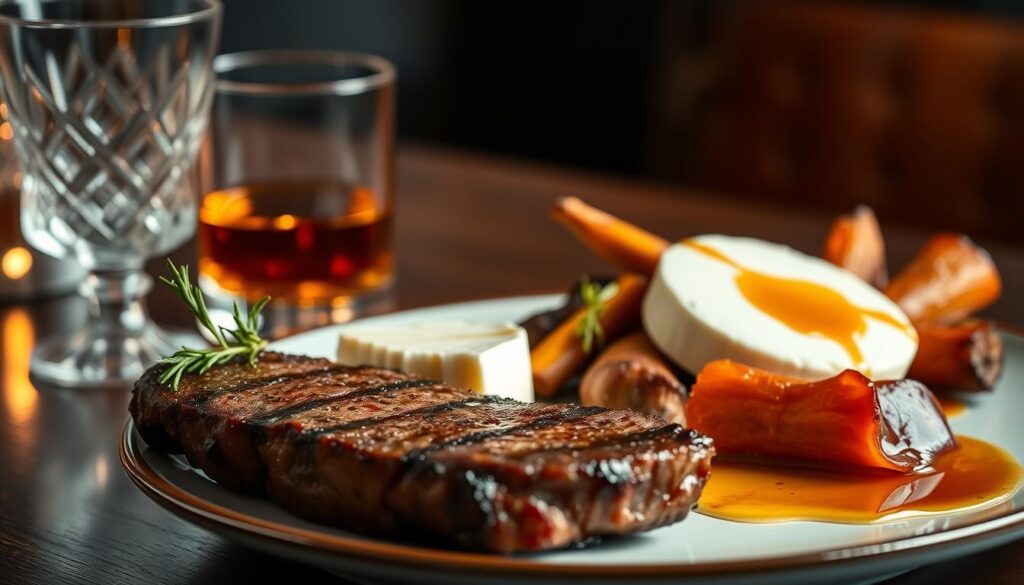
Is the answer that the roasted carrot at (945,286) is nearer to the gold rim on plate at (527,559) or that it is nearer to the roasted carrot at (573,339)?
the roasted carrot at (573,339)

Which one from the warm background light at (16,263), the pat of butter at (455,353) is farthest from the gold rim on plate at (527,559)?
the warm background light at (16,263)

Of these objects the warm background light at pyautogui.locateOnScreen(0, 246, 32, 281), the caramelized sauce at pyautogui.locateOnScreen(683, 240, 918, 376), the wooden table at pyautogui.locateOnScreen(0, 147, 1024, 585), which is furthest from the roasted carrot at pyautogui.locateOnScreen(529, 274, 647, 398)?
the warm background light at pyautogui.locateOnScreen(0, 246, 32, 281)

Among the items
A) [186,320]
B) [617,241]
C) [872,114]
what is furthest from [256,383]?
[872,114]

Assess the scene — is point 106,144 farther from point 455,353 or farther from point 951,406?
point 951,406

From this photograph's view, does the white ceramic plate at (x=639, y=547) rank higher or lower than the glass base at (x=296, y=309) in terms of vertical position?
higher

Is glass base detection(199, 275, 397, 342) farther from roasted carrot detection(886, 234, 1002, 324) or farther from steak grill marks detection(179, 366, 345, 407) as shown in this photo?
roasted carrot detection(886, 234, 1002, 324)

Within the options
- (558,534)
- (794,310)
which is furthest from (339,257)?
(558,534)
